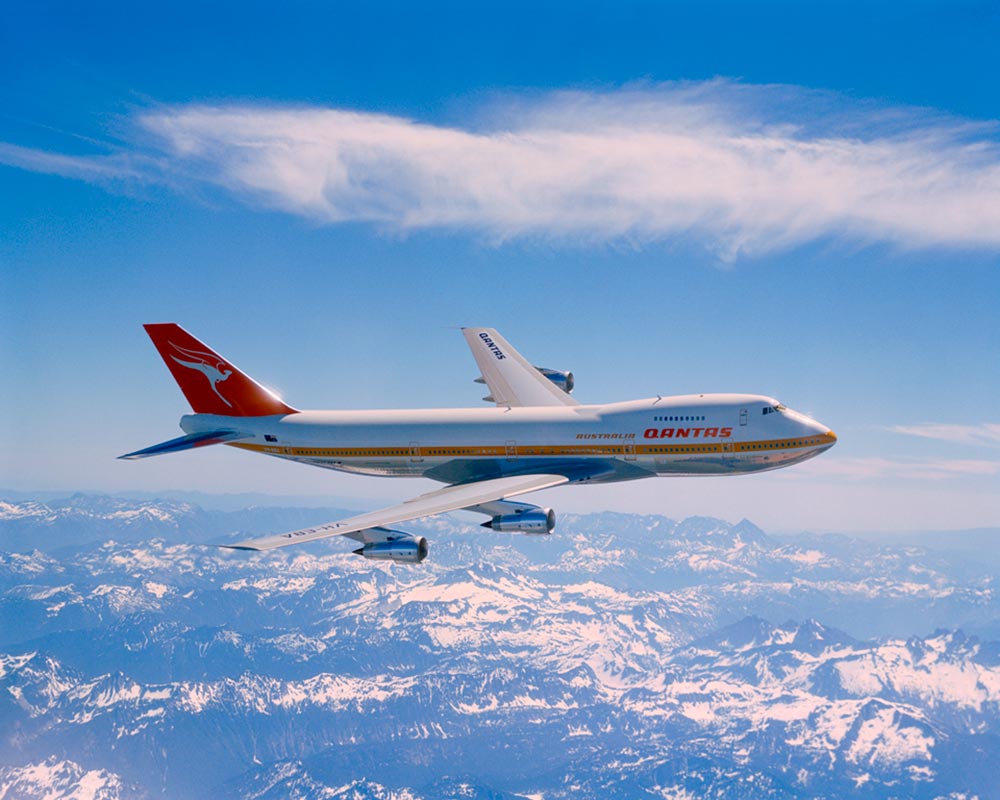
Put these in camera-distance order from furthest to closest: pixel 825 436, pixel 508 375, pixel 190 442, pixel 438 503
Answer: pixel 508 375, pixel 190 442, pixel 825 436, pixel 438 503

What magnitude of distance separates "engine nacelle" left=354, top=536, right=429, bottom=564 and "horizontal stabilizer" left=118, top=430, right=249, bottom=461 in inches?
1083

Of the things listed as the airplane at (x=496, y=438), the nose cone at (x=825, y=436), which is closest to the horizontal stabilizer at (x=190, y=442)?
the airplane at (x=496, y=438)

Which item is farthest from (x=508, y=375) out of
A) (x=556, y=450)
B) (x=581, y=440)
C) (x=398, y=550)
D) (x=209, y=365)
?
(x=398, y=550)

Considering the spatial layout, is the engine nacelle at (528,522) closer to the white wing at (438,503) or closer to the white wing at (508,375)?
the white wing at (438,503)

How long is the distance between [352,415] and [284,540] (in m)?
36.1

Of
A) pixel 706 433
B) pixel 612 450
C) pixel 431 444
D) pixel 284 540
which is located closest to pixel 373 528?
pixel 284 540

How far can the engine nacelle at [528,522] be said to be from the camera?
225ft

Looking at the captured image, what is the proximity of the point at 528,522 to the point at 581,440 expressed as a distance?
12446mm

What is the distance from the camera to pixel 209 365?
8906cm

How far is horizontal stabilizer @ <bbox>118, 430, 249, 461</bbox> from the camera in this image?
80938 mm

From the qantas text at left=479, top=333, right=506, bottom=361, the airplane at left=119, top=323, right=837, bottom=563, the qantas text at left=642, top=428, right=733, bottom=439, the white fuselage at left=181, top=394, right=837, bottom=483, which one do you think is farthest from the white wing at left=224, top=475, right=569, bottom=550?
the qantas text at left=479, top=333, right=506, bottom=361

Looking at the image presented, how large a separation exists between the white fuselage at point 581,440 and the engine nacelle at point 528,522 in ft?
30.4

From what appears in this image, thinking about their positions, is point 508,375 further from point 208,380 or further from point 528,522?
point 208,380

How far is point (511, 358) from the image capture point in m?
97.1
